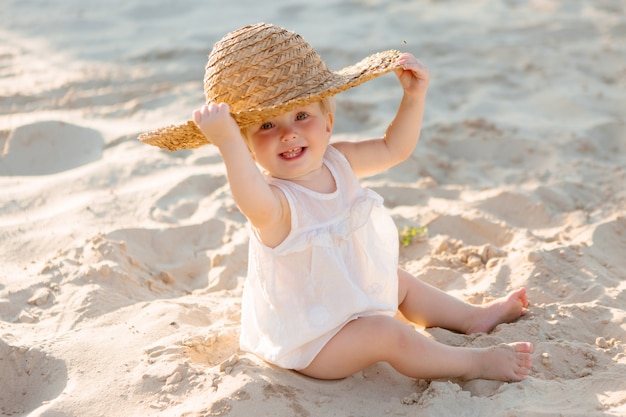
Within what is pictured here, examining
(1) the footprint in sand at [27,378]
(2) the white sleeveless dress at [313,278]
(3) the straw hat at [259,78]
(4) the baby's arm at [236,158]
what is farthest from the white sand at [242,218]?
(3) the straw hat at [259,78]

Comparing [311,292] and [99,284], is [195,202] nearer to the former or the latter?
[99,284]

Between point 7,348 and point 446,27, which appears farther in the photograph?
point 446,27

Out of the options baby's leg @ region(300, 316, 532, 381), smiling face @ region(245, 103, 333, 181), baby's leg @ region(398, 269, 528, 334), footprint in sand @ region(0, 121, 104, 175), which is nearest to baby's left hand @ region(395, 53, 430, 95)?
smiling face @ region(245, 103, 333, 181)

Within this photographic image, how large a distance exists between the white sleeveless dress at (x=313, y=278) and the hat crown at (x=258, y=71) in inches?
12.1

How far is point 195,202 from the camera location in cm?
402

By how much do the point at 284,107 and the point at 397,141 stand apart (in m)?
0.68

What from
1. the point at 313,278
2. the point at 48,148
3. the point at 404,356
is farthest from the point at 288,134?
the point at 48,148

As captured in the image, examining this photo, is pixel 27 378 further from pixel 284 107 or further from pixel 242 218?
pixel 242 218

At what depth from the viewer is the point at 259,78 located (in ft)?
8.43

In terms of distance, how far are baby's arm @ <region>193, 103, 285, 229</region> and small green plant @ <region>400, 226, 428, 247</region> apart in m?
1.30

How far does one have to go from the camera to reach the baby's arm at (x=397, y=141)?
9.59ft

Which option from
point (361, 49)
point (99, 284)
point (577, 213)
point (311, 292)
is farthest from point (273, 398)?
point (361, 49)

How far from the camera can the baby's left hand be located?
2.84 meters

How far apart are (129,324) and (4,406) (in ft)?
1.74
